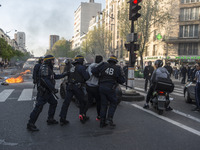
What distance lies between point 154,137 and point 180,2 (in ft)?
117

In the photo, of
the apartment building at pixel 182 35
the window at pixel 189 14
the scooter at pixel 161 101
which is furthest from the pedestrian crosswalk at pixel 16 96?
the window at pixel 189 14

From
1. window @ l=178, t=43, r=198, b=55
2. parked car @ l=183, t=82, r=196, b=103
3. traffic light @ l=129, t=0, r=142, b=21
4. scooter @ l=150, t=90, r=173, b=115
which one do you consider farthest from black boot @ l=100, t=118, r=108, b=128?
window @ l=178, t=43, r=198, b=55

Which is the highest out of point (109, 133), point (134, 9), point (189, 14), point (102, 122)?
point (189, 14)

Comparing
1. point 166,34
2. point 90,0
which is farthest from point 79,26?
point 166,34

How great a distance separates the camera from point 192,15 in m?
33.9

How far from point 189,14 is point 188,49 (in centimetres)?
600

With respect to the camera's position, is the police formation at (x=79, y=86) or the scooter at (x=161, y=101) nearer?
the police formation at (x=79, y=86)

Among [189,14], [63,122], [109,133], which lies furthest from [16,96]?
[189,14]

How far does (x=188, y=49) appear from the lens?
3469 centimetres

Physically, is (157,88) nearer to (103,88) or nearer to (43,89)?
(103,88)

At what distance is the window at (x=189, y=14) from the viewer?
3353 cm

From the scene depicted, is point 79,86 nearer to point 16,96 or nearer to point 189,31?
point 16,96

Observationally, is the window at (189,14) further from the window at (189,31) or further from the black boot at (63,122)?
the black boot at (63,122)

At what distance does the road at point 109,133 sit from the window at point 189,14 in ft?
107
